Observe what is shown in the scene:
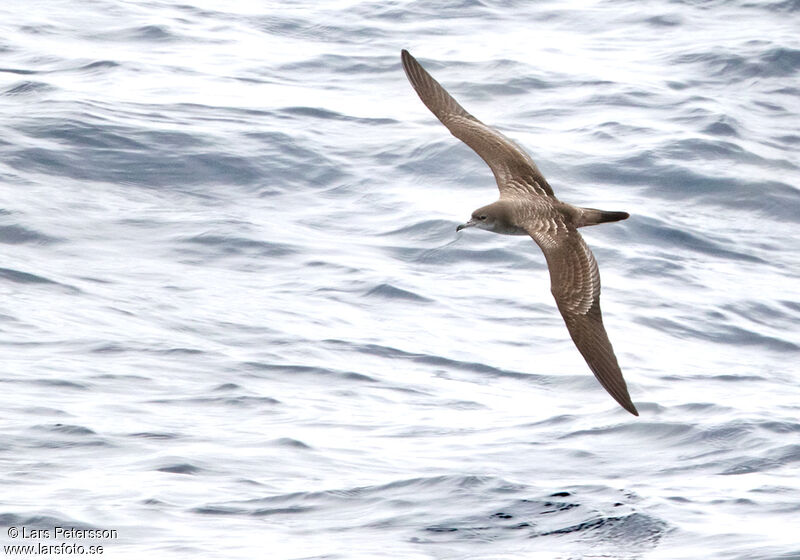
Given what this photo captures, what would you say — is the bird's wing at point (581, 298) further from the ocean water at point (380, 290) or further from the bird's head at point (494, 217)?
the ocean water at point (380, 290)

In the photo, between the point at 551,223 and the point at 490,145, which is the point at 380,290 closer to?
the point at 490,145

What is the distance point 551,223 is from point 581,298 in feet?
2.06

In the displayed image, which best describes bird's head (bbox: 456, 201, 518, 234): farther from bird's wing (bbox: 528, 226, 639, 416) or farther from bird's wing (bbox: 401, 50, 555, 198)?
bird's wing (bbox: 401, 50, 555, 198)

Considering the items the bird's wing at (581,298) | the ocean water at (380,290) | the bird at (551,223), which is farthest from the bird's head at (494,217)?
the ocean water at (380,290)

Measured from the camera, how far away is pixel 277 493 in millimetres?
8586

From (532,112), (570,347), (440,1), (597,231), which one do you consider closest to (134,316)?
(570,347)

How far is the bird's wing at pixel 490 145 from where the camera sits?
9617mm

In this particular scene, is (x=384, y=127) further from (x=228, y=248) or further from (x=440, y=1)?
(x=440, y=1)

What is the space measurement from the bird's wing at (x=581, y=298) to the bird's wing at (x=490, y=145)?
75cm

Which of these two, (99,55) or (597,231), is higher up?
(99,55)

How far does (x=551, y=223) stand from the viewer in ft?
29.5

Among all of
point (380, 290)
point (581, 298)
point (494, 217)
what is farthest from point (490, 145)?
point (380, 290)

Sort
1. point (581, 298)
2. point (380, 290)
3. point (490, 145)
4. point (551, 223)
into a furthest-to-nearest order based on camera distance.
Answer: point (380, 290)
point (490, 145)
point (551, 223)
point (581, 298)

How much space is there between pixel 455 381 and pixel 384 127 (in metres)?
4.75
